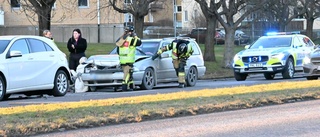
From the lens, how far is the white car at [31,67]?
1452 centimetres

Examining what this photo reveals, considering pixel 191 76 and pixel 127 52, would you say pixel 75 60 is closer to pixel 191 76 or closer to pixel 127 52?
pixel 127 52

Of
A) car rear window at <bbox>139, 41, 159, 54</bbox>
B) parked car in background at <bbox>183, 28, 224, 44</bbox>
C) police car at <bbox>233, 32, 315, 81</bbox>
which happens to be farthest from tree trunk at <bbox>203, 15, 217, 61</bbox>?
parked car in background at <bbox>183, 28, 224, 44</bbox>

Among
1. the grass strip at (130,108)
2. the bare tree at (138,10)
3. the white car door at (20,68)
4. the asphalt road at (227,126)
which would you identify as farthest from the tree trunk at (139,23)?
the asphalt road at (227,126)

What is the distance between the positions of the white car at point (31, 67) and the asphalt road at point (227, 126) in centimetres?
504

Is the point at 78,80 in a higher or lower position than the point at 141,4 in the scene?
Answer: lower

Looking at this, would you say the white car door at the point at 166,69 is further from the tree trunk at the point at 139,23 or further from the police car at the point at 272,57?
the tree trunk at the point at 139,23

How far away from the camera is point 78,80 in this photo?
18.1 m

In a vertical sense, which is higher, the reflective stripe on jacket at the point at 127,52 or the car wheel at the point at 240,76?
the reflective stripe on jacket at the point at 127,52

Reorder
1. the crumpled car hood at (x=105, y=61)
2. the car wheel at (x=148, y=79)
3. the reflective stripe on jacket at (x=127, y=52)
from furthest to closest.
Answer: the car wheel at (x=148, y=79)
the crumpled car hood at (x=105, y=61)
the reflective stripe on jacket at (x=127, y=52)

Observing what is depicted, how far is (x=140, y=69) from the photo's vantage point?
1822 centimetres

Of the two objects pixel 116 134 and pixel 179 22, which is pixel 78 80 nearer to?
pixel 116 134

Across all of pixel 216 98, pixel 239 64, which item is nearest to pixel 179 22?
pixel 239 64

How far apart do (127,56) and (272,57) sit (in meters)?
6.99

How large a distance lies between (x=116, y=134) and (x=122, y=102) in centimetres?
327
